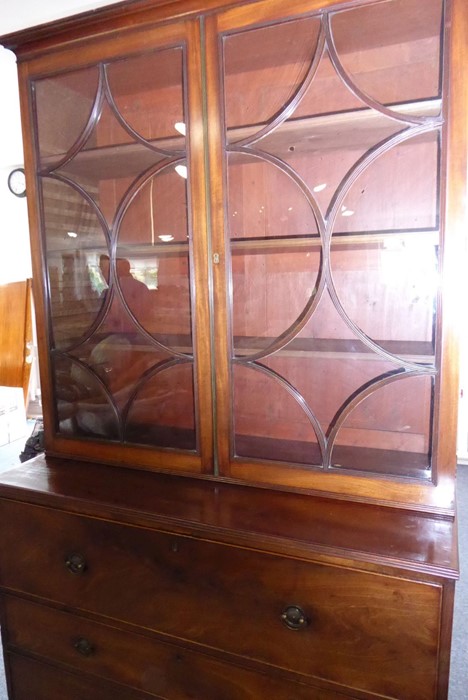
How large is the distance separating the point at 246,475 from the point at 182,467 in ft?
0.56

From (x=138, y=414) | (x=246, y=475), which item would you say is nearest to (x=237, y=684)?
(x=246, y=475)

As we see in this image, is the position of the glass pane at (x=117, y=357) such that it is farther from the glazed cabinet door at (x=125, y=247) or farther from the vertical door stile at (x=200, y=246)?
the vertical door stile at (x=200, y=246)

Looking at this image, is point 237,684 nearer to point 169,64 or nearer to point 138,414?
point 138,414

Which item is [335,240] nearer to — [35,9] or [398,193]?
[398,193]

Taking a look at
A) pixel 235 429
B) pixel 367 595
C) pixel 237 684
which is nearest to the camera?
pixel 367 595

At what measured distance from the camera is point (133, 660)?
3.73 ft

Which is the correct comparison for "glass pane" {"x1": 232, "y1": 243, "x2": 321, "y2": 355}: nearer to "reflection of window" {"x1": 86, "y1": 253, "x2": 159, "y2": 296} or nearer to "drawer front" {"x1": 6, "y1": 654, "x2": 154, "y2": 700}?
"reflection of window" {"x1": 86, "y1": 253, "x2": 159, "y2": 296}

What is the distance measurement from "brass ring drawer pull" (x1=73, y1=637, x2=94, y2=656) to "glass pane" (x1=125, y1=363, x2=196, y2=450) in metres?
0.51

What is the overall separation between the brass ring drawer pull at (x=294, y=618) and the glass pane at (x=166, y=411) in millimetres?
417

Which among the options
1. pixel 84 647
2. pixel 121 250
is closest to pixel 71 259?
pixel 121 250

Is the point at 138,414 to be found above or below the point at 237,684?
above

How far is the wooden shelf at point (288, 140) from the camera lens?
37.3 inches

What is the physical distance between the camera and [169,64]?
1.08 meters

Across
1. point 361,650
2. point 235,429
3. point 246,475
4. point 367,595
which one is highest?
point 235,429
